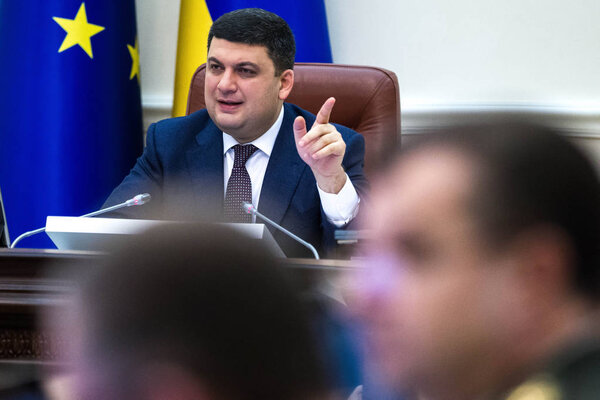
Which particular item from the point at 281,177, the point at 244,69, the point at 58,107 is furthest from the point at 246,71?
the point at 58,107

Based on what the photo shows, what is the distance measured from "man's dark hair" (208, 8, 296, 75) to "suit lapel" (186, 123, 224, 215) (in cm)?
30

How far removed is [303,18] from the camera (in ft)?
10.1

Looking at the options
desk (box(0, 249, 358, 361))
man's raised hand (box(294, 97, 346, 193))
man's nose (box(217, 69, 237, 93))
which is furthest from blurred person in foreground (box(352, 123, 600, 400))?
man's nose (box(217, 69, 237, 93))

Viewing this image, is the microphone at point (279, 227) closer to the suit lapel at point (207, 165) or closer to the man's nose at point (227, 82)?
the suit lapel at point (207, 165)

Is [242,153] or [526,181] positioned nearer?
[526,181]

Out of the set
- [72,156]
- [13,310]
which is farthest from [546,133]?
[72,156]

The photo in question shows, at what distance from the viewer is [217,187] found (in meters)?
2.29

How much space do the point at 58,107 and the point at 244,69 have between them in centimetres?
108

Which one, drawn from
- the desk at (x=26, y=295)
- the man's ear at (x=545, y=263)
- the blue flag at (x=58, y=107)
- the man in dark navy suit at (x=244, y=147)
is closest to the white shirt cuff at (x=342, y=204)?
the man in dark navy suit at (x=244, y=147)

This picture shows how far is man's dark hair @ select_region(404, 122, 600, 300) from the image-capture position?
0.51m

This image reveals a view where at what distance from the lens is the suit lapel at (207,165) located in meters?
2.30

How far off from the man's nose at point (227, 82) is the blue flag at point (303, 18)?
2.63ft

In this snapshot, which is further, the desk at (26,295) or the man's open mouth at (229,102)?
the man's open mouth at (229,102)

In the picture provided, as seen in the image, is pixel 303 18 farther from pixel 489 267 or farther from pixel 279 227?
pixel 489 267
